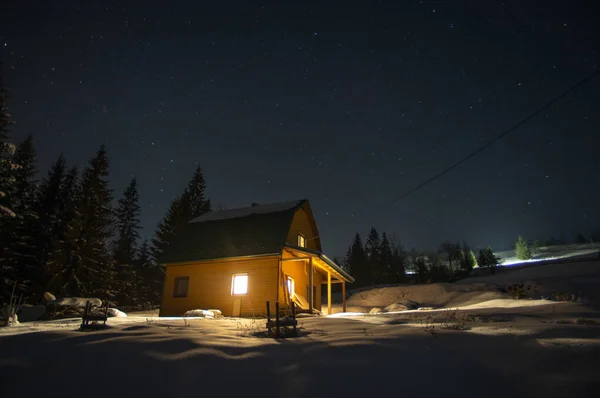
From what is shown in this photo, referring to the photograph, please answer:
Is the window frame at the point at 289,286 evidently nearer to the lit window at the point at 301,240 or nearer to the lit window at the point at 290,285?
the lit window at the point at 290,285

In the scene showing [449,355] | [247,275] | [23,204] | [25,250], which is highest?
[23,204]

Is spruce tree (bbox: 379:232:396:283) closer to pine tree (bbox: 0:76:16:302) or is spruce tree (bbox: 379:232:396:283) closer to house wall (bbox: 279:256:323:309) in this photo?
house wall (bbox: 279:256:323:309)

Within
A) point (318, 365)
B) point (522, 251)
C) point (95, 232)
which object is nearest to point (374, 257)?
point (522, 251)

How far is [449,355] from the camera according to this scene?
15.8ft

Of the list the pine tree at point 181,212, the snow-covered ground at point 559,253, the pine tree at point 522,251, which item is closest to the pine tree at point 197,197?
the pine tree at point 181,212

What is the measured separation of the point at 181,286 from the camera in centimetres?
1911

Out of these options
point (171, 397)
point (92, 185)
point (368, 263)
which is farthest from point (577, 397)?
point (368, 263)

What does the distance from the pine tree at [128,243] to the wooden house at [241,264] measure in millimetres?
17667

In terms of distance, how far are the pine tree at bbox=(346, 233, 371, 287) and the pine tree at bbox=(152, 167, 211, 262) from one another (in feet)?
107

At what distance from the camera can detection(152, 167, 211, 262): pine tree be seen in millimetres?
36406

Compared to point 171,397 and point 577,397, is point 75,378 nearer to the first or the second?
point 171,397

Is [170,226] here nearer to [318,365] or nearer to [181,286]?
[181,286]

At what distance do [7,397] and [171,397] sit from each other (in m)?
2.25

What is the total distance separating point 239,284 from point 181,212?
74.5 ft
